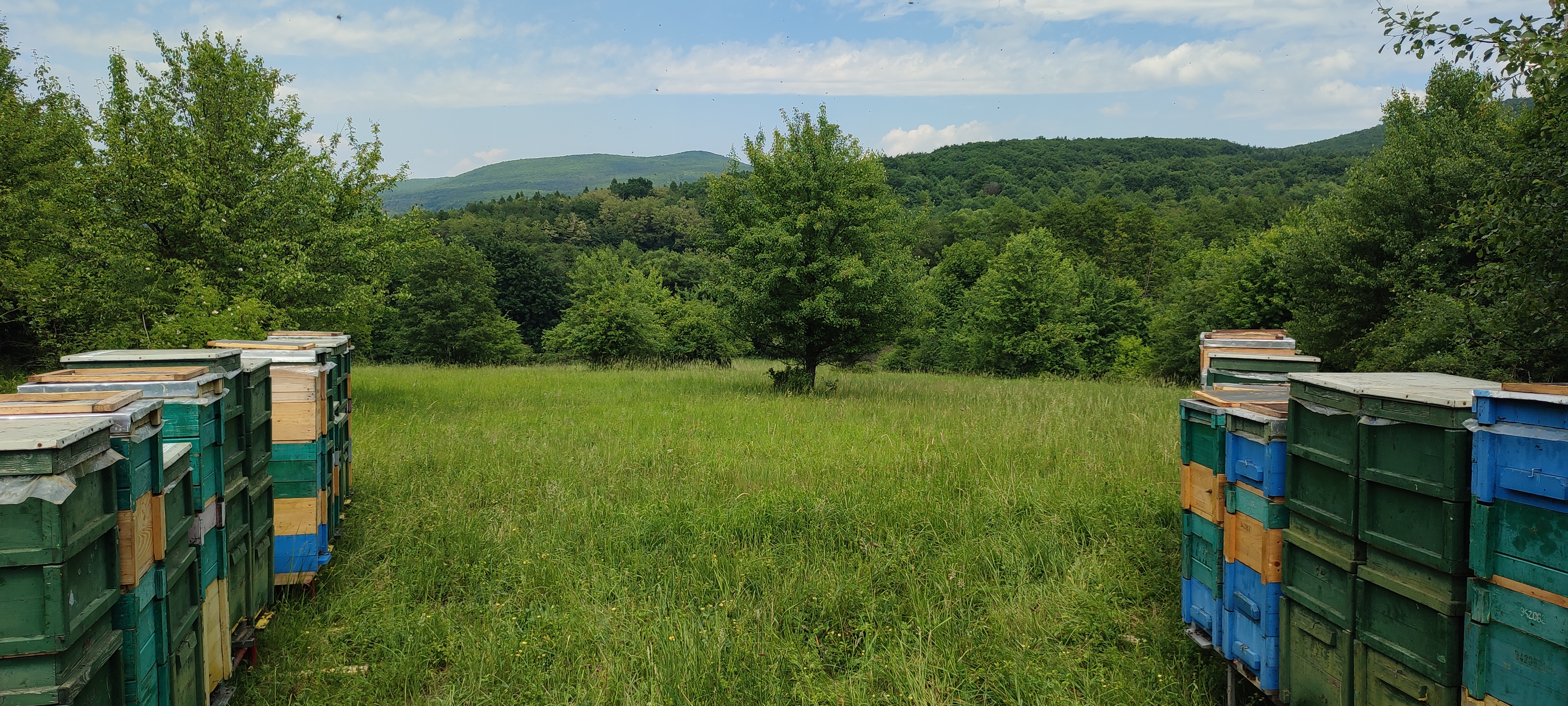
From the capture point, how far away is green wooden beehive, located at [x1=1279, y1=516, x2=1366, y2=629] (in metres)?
3.31

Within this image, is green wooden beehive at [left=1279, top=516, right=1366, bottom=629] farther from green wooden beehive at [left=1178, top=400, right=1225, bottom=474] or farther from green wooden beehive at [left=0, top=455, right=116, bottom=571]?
green wooden beehive at [left=0, top=455, right=116, bottom=571]

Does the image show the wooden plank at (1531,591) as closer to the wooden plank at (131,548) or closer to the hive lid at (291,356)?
the wooden plank at (131,548)

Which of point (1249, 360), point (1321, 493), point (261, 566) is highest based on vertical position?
point (1249, 360)

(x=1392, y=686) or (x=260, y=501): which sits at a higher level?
(x=260, y=501)

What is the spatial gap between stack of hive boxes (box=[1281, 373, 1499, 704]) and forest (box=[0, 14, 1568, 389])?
5923 mm

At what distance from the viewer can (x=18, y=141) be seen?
59.0 ft

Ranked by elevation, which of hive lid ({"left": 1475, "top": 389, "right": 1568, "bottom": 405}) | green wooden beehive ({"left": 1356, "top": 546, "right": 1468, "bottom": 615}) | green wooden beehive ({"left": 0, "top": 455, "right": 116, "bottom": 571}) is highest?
hive lid ({"left": 1475, "top": 389, "right": 1568, "bottom": 405})

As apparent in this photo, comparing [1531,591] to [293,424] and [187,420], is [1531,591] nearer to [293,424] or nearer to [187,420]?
[187,420]

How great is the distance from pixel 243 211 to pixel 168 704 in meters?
11.9

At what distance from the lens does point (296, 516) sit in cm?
558

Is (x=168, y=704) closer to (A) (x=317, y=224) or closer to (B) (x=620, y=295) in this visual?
(A) (x=317, y=224)

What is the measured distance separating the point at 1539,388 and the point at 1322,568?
1.24 metres

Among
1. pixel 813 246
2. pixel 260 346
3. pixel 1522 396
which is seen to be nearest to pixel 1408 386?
pixel 1522 396

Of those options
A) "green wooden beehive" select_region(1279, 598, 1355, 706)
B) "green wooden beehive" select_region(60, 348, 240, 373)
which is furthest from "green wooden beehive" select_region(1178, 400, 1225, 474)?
"green wooden beehive" select_region(60, 348, 240, 373)
